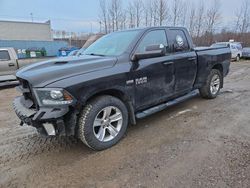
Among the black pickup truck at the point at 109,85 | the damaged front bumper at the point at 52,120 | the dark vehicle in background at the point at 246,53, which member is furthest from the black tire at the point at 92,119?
the dark vehicle in background at the point at 246,53

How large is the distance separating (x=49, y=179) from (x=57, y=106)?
3.03 feet

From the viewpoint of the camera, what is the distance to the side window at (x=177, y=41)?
4394 mm

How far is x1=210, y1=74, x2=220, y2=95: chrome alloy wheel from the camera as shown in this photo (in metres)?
5.80

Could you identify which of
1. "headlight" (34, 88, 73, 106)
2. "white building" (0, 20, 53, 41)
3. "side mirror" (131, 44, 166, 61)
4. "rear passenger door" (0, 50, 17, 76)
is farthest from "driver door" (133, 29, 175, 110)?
"white building" (0, 20, 53, 41)

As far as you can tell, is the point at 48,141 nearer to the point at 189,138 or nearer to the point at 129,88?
the point at 129,88

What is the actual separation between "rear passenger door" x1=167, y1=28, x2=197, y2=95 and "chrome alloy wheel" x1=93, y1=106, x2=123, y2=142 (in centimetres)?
163

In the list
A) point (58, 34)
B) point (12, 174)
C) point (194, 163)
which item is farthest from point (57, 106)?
point (58, 34)

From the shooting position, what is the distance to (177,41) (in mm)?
4551

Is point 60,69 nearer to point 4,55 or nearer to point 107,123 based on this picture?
point 107,123

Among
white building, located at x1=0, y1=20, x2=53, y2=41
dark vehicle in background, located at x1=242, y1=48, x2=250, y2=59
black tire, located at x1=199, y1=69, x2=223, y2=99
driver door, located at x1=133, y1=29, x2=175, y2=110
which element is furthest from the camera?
white building, located at x1=0, y1=20, x2=53, y2=41

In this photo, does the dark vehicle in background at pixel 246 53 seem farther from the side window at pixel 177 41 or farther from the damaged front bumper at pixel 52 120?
the damaged front bumper at pixel 52 120

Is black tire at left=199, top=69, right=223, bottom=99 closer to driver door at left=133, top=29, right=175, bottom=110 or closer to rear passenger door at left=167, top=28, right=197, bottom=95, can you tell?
rear passenger door at left=167, top=28, right=197, bottom=95

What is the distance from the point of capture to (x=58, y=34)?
5312 centimetres

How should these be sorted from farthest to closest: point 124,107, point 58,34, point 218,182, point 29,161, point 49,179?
point 58,34 < point 124,107 < point 29,161 < point 49,179 < point 218,182
